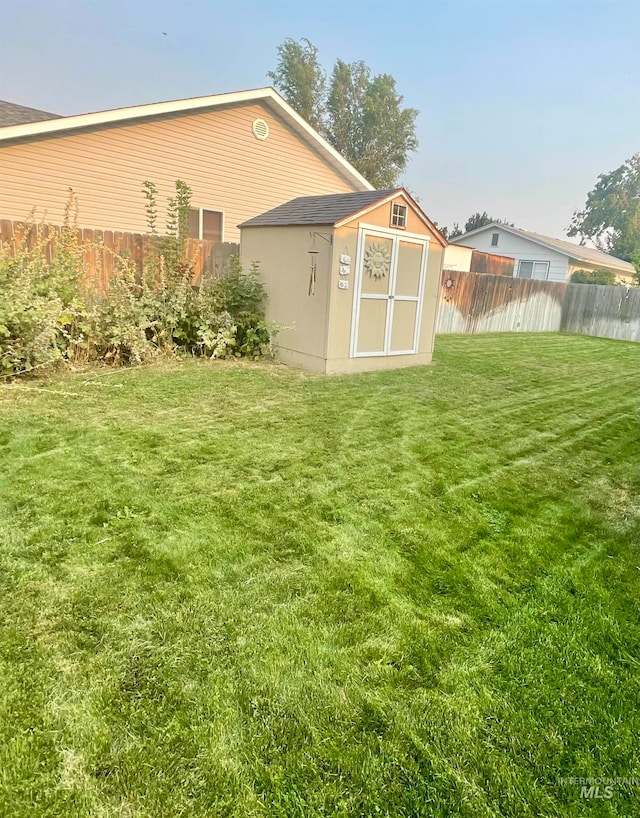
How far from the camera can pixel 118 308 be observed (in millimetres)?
5973

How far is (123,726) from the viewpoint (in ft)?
4.48

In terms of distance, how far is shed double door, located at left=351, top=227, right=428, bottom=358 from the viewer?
6.51 m

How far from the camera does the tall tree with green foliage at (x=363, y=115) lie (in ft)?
93.2

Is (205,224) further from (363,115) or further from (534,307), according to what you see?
(363,115)

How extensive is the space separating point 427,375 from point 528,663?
542 centimetres

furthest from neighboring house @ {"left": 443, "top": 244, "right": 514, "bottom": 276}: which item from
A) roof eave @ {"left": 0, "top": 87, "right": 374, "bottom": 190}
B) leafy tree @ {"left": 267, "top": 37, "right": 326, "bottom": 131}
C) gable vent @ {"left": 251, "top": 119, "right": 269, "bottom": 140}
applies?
leafy tree @ {"left": 267, "top": 37, "right": 326, "bottom": 131}

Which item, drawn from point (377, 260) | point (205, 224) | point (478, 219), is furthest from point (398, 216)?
point (478, 219)

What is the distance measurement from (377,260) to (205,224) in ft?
18.6

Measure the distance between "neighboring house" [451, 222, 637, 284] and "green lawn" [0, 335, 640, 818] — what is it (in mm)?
20376

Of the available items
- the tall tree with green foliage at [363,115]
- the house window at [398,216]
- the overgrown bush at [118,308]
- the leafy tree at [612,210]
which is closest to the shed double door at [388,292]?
the house window at [398,216]

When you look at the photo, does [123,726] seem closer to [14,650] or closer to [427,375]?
[14,650]

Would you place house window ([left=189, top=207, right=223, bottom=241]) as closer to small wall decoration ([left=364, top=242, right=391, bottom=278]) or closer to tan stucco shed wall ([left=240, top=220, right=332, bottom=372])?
tan stucco shed wall ([left=240, top=220, right=332, bottom=372])

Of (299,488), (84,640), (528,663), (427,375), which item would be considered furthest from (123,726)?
(427,375)

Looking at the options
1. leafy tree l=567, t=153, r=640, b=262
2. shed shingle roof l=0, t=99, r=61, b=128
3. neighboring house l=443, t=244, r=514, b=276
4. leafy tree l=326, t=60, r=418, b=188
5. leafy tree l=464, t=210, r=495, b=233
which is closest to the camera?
shed shingle roof l=0, t=99, r=61, b=128
